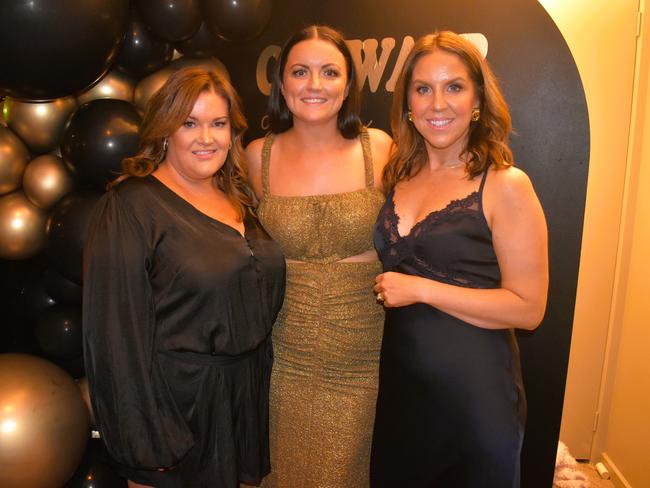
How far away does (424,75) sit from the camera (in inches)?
73.6

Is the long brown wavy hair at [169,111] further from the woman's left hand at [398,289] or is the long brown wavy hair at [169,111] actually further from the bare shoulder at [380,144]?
the woman's left hand at [398,289]

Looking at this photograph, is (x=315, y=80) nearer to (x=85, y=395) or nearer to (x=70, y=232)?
(x=70, y=232)

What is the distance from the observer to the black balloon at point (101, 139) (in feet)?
7.01

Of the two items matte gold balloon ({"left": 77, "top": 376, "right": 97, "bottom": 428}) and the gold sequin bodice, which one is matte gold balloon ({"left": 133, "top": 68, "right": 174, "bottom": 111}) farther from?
matte gold balloon ({"left": 77, "top": 376, "right": 97, "bottom": 428})

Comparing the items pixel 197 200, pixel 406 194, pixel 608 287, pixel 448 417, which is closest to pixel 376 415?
pixel 448 417

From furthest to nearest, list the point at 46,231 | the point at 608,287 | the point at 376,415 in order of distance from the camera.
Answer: the point at 608,287, the point at 46,231, the point at 376,415

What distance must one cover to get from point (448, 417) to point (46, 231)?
1772mm

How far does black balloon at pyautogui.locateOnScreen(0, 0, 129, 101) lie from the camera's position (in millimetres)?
1659

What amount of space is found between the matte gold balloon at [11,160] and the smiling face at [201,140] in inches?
30.6

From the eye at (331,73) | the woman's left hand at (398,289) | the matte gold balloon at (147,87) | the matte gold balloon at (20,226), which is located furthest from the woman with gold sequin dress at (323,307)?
the matte gold balloon at (20,226)

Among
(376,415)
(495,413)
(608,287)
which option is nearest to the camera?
(495,413)

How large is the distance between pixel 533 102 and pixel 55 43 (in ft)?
7.12

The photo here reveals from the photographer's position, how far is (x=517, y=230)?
167cm

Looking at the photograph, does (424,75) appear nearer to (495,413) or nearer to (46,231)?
(495,413)
